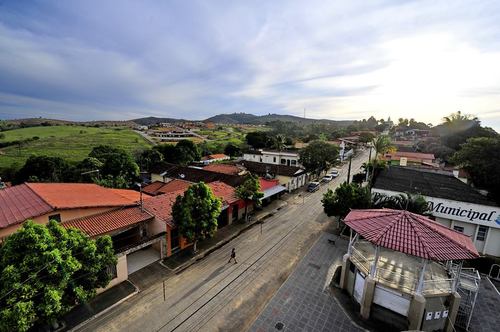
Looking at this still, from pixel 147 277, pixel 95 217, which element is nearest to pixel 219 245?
pixel 147 277

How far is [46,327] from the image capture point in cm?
1384

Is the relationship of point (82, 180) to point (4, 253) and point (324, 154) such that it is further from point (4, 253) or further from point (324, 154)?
point (324, 154)

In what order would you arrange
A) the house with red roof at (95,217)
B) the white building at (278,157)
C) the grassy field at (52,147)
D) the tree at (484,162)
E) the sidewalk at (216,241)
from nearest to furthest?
the house with red roof at (95,217) < the sidewalk at (216,241) < the tree at (484,162) < the white building at (278,157) < the grassy field at (52,147)

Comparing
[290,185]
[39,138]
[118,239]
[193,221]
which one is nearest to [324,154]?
[290,185]

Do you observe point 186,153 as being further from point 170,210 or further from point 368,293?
point 368,293

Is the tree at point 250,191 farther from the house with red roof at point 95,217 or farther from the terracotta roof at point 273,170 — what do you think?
the terracotta roof at point 273,170

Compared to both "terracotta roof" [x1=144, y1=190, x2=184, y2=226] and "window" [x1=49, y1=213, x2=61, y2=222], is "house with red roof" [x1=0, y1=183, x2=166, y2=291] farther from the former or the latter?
"terracotta roof" [x1=144, y1=190, x2=184, y2=226]

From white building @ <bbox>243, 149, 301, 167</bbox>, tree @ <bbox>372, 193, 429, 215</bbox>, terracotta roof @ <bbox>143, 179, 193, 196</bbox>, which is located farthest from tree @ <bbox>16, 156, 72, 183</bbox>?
tree @ <bbox>372, 193, 429, 215</bbox>

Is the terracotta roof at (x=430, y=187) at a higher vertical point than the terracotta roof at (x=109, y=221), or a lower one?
higher

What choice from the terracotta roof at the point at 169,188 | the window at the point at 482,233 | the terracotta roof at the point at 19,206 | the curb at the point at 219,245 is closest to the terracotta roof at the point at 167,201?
the curb at the point at 219,245

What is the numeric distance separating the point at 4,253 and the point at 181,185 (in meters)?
23.3

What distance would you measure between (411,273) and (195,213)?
A: 16790mm

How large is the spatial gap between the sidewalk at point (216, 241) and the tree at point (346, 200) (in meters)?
8.72

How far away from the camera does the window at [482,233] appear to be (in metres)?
24.2
